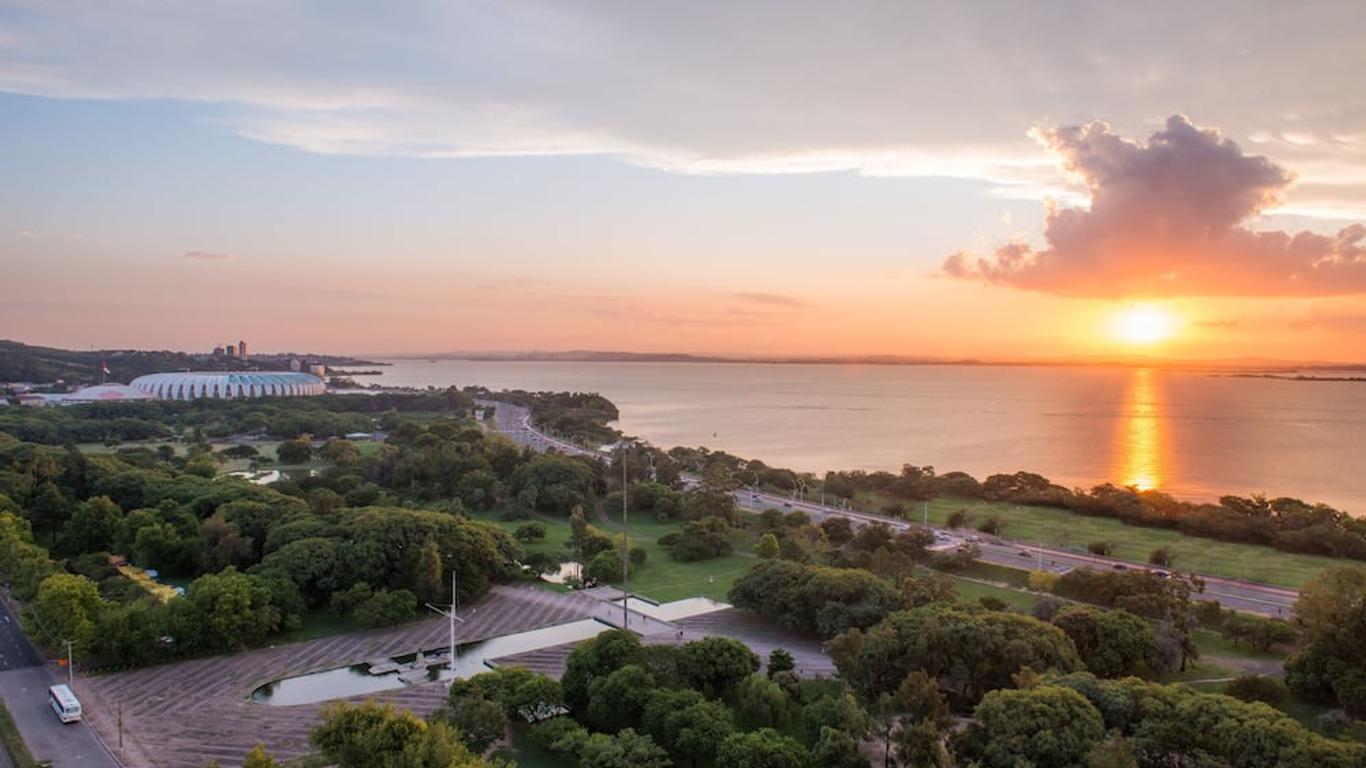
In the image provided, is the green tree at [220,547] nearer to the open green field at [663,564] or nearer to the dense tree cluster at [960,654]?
the open green field at [663,564]

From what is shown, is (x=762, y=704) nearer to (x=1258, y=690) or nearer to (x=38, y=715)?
(x=1258, y=690)

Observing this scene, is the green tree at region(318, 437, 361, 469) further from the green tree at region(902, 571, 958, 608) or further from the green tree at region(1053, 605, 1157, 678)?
the green tree at region(1053, 605, 1157, 678)

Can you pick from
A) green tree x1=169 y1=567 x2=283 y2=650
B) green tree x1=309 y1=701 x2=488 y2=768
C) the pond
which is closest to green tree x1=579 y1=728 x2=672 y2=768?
green tree x1=309 y1=701 x2=488 y2=768

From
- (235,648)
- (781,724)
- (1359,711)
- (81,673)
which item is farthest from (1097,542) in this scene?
(81,673)

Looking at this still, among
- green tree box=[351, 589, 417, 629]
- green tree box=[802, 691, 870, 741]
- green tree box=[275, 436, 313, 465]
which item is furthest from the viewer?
green tree box=[275, 436, 313, 465]

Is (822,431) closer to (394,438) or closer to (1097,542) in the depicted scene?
(394,438)

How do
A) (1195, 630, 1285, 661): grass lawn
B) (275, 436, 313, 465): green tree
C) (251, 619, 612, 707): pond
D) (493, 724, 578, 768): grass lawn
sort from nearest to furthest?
(493, 724, 578, 768): grass lawn → (251, 619, 612, 707): pond → (1195, 630, 1285, 661): grass lawn → (275, 436, 313, 465): green tree

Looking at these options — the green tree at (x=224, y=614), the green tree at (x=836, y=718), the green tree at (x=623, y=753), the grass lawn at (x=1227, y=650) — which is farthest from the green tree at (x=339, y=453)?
the grass lawn at (x=1227, y=650)

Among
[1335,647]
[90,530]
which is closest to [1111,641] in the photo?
[1335,647]
